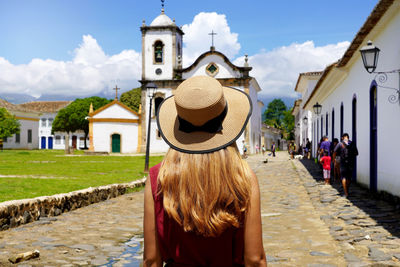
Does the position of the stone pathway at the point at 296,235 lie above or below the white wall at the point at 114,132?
below

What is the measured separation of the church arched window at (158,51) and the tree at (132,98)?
2001 cm

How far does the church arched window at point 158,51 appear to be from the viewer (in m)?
41.5

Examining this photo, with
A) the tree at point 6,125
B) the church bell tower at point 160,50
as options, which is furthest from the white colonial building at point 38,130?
the church bell tower at point 160,50

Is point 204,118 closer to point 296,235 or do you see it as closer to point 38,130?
point 296,235

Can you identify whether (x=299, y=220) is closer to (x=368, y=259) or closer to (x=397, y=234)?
(x=397, y=234)

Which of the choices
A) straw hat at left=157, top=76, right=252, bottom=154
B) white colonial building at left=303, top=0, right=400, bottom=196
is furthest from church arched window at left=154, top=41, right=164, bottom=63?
straw hat at left=157, top=76, right=252, bottom=154

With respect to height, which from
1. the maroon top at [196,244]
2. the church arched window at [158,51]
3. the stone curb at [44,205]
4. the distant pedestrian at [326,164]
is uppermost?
the church arched window at [158,51]

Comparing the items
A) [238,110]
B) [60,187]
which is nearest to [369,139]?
[60,187]

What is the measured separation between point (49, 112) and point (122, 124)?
30214 mm

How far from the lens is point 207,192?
5.91 feet

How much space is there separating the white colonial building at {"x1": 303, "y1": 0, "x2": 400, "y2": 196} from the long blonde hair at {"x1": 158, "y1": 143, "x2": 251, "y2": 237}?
7905 millimetres

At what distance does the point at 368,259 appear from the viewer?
4957 mm

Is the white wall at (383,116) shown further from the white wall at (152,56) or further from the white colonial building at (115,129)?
the white colonial building at (115,129)

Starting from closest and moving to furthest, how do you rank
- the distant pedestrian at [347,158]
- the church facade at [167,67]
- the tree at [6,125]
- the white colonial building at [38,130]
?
the distant pedestrian at [347,158] < the church facade at [167,67] < the tree at [6,125] < the white colonial building at [38,130]
